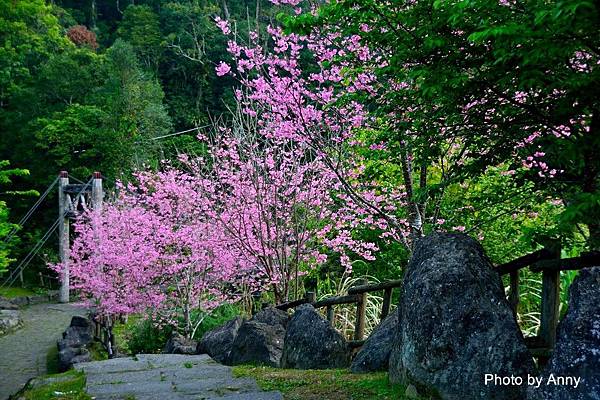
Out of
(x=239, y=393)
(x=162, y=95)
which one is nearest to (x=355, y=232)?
(x=239, y=393)

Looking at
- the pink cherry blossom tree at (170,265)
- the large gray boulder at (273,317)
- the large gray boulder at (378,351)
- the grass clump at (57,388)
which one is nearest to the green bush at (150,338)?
the pink cherry blossom tree at (170,265)

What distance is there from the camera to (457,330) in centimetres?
345

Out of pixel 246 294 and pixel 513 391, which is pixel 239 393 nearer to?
pixel 513 391

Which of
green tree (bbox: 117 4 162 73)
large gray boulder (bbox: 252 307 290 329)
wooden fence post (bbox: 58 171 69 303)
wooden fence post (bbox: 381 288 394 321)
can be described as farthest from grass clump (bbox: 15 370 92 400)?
green tree (bbox: 117 4 162 73)

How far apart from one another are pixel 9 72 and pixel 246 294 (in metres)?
24.0

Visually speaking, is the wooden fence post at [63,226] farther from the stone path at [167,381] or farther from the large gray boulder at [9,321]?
the stone path at [167,381]

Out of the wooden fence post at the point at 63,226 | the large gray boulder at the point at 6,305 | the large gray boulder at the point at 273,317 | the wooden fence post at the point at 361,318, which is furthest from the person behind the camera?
the wooden fence post at the point at 63,226

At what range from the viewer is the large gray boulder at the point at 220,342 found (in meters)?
7.30

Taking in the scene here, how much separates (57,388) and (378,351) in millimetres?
3150

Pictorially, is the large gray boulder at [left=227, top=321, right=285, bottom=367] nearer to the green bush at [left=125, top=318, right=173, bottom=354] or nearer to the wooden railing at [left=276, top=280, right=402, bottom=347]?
the wooden railing at [left=276, top=280, right=402, bottom=347]

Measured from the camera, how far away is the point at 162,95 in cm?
2853

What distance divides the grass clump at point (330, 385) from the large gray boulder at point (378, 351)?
116 mm

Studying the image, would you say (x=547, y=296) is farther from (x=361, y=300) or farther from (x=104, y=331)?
(x=104, y=331)

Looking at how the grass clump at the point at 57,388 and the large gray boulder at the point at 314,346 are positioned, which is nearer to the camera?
the grass clump at the point at 57,388
